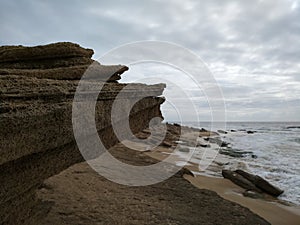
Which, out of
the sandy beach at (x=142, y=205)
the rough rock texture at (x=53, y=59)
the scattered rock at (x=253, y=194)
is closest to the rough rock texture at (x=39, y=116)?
the rough rock texture at (x=53, y=59)

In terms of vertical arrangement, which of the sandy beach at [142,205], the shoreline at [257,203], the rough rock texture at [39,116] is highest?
the rough rock texture at [39,116]

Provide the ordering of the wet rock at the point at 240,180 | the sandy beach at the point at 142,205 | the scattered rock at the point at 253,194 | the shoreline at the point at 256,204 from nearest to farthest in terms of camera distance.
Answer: the sandy beach at the point at 142,205 < the shoreline at the point at 256,204 < the scattered rock at the point at 253,194 < the wet rock at the point at 240,180

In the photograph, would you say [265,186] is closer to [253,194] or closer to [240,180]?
[253,194]

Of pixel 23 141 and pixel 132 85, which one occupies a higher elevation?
pixel 132 85

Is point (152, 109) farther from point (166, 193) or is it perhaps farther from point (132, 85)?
point (166, 193)

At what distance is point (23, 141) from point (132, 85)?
2.36 meters

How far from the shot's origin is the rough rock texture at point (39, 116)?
9.05 feet

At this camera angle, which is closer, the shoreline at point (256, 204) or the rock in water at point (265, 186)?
the shoreline at point (256, 204)

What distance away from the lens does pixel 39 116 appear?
9.52ft

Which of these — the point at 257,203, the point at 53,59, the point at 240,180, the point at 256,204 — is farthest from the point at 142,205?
the point at 240,180

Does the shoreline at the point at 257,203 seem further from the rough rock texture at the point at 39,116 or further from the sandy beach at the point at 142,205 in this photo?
the rough rock texture at the point at 39,116

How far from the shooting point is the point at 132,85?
15.7ft

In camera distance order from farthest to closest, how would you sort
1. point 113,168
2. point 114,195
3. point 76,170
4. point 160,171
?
point 160,171 → point 113,168 → point 76,170 → point 114,195

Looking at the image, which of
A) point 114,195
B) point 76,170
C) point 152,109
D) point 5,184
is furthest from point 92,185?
point 5,184
